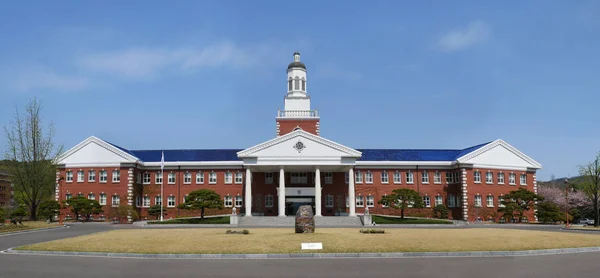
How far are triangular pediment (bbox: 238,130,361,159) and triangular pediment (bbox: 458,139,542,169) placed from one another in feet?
49.2

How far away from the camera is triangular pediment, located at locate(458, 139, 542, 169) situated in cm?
5988

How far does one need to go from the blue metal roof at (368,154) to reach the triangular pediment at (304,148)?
9.10 metres

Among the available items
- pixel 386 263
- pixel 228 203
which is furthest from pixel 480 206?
pixel 386 263

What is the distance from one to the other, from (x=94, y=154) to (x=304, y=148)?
992 inches

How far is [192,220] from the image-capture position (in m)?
51.5

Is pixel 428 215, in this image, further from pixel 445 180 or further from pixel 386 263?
pixel 386 263

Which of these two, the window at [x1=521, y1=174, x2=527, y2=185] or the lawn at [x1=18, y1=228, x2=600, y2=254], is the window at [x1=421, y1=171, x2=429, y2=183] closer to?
the window at [x1=521, y1=174, x2=527, y2=185]

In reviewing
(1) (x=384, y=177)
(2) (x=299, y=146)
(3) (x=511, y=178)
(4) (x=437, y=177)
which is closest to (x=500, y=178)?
(3) (x=511, y=178)

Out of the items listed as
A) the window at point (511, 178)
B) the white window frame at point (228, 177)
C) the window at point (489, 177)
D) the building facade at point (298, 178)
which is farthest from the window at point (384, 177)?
the white window frame at point (228, 177)

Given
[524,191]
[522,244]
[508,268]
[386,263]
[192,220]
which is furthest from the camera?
[524,191]

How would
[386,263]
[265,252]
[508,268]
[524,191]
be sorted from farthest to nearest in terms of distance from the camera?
1. [524,191]
2. [265,252]
3. [386,263]
4. [508,268]

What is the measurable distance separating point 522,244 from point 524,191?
118 feet

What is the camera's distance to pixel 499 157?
Result: 61.2 metres

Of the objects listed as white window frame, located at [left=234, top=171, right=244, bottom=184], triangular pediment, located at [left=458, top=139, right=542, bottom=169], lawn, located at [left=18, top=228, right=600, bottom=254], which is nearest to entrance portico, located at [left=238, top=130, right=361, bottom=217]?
white window frame, located at [left=234, top=171, right=244, bottom=184]
